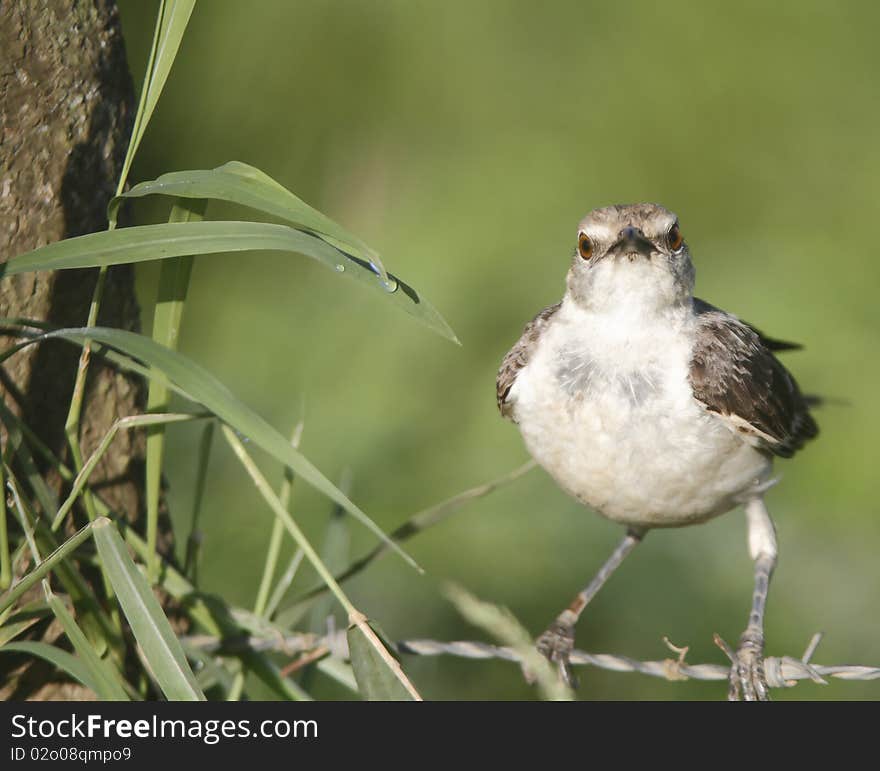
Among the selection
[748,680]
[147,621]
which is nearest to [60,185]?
[147,621]

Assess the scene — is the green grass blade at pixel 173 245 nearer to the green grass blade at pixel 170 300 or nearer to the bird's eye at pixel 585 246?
the green grass blade at pixel 170 300

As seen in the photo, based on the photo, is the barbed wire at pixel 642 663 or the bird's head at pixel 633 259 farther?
the bird's head at pixel 633 259

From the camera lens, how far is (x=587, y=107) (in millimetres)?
8508

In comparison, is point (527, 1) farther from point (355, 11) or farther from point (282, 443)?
point (282, 443)

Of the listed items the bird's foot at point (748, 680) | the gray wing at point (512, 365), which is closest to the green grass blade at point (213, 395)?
the gray wing at point (512, 365)

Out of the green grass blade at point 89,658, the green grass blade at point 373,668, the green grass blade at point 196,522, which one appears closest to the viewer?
the green grass blade at point 89,658

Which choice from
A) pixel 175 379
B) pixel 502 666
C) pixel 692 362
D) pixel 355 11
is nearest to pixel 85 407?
pixel 175 379

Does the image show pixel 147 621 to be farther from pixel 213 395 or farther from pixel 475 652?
pixel 475 652

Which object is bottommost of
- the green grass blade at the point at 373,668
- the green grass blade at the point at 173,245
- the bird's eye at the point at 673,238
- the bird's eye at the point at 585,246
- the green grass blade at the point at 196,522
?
the green grass blade at the point at 373,668

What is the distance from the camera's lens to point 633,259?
3771 millimetres

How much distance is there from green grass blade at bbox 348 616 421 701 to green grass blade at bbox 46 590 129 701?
0.58 meters

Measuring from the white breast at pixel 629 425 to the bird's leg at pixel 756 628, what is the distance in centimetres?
51

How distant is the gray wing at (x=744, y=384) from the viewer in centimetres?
373

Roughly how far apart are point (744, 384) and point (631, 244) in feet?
2.02
